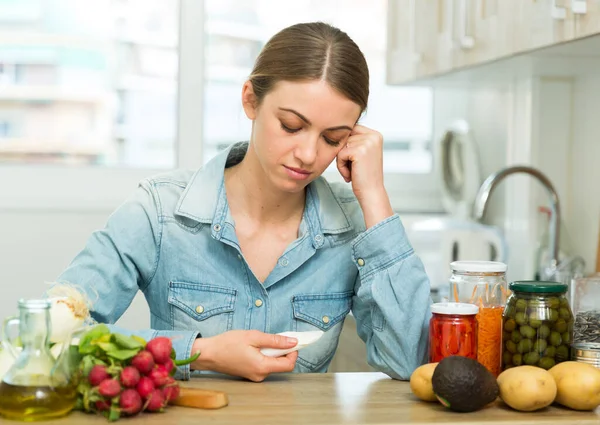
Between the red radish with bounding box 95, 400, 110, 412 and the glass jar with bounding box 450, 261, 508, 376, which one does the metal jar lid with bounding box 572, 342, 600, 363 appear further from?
the red radish with bounding box 95, 400, 110, 412

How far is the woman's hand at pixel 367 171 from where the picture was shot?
153 cm

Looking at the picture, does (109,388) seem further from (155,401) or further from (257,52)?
(257,52)

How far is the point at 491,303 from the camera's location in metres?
1.36

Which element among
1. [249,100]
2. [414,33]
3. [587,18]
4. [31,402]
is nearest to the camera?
[31,402]

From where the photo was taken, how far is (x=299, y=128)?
4.71 ft

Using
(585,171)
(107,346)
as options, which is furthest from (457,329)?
(585,171)

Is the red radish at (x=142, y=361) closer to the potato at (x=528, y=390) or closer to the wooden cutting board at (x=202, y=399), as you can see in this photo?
the wooden cutting board at (x=202, y=399)

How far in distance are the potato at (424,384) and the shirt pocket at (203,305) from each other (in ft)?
1.46

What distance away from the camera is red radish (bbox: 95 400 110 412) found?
41.4 inches

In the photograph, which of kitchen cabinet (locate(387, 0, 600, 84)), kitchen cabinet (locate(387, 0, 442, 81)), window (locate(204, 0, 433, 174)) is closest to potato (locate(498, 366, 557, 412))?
kitchen cabinet (locate(387, 0, 600, 84))

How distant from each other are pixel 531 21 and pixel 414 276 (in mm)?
866

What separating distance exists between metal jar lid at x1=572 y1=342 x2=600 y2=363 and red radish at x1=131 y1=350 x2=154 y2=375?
2.07ft

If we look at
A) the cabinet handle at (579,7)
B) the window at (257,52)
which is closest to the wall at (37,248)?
the window at (257,52)

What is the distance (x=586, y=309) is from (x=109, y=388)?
805 mm
